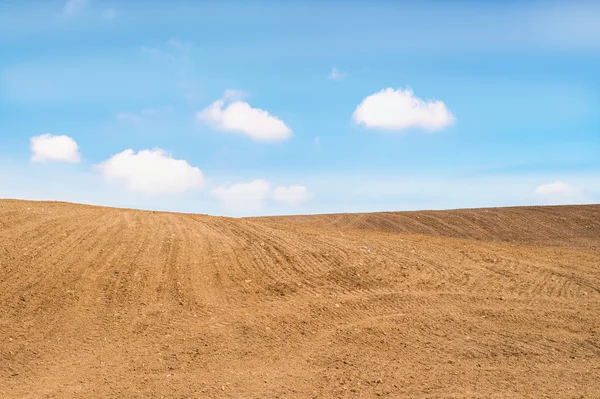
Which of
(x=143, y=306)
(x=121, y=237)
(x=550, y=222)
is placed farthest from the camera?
(x=550, y=222)

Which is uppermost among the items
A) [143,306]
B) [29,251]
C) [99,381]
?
[29,251]

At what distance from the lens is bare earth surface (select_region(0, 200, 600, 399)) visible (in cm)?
925

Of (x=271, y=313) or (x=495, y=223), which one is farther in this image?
(x=495, y=223)

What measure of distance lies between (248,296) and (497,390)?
6010 millimetres

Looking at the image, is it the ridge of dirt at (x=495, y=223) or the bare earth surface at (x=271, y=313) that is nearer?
the bare earth surface at (x=271, y=313)

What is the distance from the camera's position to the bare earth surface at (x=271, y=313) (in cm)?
925

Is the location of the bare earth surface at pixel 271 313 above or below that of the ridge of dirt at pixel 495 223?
below

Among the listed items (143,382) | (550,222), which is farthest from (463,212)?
(143,382)

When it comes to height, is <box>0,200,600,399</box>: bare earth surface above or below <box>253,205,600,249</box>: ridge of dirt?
below

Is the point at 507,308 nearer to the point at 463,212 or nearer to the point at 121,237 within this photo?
the point at 121,237

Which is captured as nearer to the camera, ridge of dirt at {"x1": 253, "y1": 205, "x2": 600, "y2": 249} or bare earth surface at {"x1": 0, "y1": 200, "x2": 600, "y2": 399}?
bare earth surface at {"x1": 0, "y1": 200, "x2": 600, "y2": 399}

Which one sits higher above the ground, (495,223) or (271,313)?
(495,223)

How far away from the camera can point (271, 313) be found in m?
12.2

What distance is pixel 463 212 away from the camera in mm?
32781
